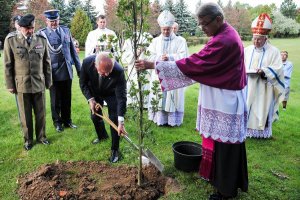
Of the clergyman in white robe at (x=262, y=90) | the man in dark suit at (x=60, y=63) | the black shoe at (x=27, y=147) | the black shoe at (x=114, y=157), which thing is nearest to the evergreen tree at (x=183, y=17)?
the clergyman in white robe at (x=262, y=90)

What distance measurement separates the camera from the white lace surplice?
146 inches

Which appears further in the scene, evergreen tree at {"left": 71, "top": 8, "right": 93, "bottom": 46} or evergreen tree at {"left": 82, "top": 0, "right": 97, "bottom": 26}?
evergreen tree at {"left": 82, "top": 0, "right": 97, "bottom": 26}

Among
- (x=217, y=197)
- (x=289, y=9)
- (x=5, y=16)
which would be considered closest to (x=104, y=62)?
(x=217, y=197)

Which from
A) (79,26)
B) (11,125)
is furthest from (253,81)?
(79,26)

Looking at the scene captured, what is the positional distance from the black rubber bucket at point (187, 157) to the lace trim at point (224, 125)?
78 centimetres

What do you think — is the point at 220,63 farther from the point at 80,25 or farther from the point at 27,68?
the point at 80,25

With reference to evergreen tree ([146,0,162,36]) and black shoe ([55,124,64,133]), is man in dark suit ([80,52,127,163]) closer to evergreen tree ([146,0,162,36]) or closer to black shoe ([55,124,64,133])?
evergreen tree ([146,0,162,36])

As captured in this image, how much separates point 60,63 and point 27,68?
1.00 meters

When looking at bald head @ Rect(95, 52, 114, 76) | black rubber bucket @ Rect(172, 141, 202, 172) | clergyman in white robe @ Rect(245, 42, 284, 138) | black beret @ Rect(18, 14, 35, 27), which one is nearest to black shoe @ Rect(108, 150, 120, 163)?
black rubber bucket @ Rect(172, 141, 202, 172)

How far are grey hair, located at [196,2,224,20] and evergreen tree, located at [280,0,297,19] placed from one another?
63.3 m

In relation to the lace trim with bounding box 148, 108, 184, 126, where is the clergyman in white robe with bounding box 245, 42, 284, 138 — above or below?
above

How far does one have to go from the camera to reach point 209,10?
344 centimetres

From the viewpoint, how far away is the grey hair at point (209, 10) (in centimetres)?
344

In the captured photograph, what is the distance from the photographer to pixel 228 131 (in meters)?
3.76
